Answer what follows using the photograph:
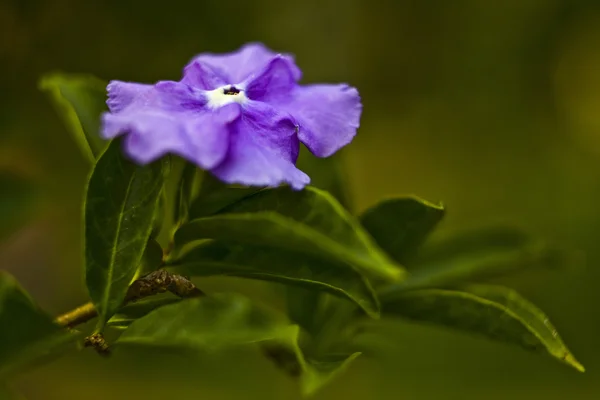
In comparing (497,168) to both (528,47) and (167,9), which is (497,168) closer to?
(528,47)

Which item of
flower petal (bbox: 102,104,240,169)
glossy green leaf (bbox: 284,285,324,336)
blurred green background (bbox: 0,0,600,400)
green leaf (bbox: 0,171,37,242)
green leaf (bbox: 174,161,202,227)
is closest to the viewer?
flower petal (bbox: 102,104,240,169)

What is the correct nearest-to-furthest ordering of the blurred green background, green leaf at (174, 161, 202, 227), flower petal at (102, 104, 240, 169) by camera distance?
flower petal at (102, 104, 240, 169)
green leaf at (174, 161, 202, 227)
the blurred green background

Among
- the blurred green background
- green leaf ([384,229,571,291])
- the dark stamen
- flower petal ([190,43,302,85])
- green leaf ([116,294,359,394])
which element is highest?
the dark stamen

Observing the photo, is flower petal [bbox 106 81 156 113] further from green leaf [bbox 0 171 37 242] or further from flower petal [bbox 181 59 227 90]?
green leaf [bbox 0 171 37 242]

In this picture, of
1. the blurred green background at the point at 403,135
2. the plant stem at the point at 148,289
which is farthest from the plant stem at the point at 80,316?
the blurred green background at the point at 403,135

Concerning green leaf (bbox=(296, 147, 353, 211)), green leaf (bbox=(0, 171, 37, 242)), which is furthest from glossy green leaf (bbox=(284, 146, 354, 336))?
green leaf (bbox=(0, 171, 37, 242))
